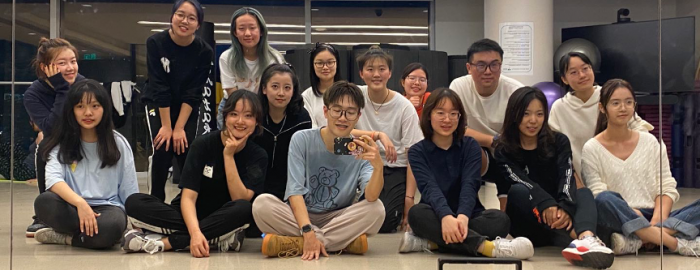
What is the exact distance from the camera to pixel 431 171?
3.32 metres

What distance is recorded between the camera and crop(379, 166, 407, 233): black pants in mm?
3875

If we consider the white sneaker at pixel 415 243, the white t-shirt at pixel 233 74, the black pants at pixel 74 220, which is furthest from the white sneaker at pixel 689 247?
the black pants at pixel 74 220

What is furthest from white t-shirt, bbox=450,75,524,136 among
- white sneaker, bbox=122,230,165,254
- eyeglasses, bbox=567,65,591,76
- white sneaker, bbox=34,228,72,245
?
white sneaker, bbox=34,228,72,245

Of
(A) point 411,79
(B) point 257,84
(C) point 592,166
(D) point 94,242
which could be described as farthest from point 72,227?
(C) point 592,166

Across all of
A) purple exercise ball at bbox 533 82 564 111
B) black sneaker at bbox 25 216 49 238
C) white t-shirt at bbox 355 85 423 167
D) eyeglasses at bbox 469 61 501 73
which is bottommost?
black sneaker at bbox 25 216 49 238

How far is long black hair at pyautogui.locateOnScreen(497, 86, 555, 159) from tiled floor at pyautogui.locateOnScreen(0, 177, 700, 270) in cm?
23

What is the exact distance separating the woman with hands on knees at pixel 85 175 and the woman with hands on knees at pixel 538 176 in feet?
5.37

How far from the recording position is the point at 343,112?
325 cm

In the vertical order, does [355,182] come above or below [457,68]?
below

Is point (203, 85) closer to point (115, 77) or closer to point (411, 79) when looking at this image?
point (115, 77)

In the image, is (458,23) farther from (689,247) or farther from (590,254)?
(689,247)

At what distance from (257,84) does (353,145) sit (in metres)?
0.75

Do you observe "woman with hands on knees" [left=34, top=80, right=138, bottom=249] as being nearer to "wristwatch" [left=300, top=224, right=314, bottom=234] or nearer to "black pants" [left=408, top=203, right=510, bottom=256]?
"wristwatch" [left=300, top=224, right=314, bottom=234]

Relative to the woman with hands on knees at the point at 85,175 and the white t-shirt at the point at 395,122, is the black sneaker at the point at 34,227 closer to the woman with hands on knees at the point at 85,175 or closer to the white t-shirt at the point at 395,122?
the woman with hands on knees at the point at 85,175
